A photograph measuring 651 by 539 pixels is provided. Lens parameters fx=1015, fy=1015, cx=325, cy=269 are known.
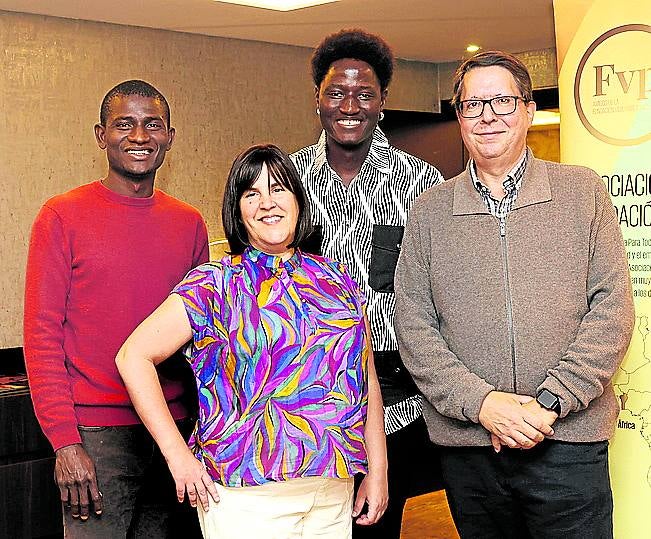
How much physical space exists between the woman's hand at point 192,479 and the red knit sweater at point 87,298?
17.1 inches

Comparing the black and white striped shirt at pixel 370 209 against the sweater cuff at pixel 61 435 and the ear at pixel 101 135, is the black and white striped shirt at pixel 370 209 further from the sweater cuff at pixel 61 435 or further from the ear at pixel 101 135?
the sweater cuff at pixel 61 435

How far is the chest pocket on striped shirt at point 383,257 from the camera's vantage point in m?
2.86

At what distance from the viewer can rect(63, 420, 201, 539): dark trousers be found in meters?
2.71

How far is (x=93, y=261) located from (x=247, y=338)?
0.61 metres

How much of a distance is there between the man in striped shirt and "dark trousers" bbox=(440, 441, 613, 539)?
1.21 ft

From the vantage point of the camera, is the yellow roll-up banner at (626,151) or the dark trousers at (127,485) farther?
the yellow roll-up banner at (626,151)

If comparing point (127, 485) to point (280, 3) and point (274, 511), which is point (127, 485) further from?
point (280, 3)

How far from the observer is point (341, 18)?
18.7ft

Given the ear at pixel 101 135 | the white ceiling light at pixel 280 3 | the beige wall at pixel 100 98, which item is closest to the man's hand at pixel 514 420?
the ear at pixel 101 135

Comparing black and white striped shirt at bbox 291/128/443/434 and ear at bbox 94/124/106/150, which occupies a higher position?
ear at bbox 94/124/106/150

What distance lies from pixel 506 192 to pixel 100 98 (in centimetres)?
365

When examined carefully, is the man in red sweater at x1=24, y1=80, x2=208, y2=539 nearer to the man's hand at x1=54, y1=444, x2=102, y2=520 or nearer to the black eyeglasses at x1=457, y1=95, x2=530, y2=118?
the man's hand at x1=54, y1=444, x2=102, y2=520

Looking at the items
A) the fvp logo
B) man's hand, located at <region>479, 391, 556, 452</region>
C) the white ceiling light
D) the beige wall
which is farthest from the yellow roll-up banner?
the beige wall

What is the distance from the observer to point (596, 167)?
3.09m
